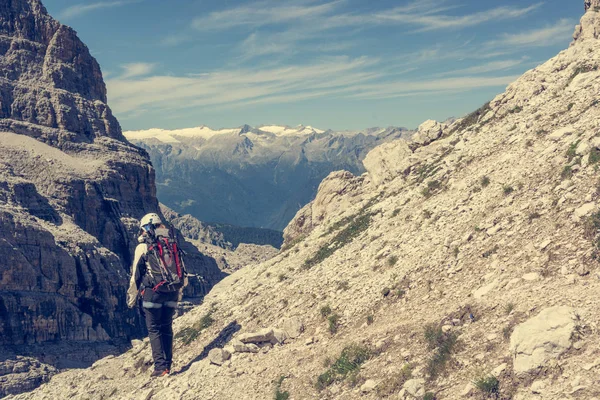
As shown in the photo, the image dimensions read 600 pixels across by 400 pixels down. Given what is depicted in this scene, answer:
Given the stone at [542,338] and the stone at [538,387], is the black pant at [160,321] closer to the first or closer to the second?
the stone at [542,338]

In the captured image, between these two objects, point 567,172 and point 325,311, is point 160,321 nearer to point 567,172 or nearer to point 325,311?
point 325,311

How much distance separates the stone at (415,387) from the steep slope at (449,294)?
5 cm

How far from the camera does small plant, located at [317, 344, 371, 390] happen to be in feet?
52.6

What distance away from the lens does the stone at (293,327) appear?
20.0 meters

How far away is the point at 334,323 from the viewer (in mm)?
19297

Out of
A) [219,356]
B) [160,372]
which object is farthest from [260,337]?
[160,372]

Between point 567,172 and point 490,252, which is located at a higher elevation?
point 567,172

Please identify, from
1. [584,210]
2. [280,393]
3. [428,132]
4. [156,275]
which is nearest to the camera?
[280,393]

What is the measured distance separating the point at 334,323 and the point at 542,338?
308 inches

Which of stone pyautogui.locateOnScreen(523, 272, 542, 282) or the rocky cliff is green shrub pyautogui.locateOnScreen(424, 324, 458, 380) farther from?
the rocky cliff

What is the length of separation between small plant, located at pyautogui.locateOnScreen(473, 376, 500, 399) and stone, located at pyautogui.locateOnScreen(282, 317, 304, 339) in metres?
8.22

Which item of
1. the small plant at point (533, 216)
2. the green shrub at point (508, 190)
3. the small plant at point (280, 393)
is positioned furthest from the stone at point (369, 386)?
the green shrub at point (508, 190)

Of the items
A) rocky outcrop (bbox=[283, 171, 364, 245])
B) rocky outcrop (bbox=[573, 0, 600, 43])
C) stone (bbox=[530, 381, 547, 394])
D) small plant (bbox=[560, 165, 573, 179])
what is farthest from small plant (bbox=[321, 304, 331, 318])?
rocky outcrop (bbox=[573, 0, 600, 43])

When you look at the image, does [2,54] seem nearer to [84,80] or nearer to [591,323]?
[84,80]
